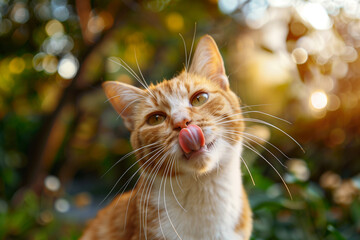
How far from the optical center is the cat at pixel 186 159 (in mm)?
743

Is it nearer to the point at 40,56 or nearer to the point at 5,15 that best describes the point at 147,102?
the point at 40,56

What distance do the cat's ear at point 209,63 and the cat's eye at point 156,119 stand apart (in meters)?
0.18

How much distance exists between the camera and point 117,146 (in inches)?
87.3

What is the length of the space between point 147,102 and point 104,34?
35.7 inches

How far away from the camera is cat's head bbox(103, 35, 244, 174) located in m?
0.71

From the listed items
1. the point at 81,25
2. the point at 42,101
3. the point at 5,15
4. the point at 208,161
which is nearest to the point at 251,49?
the point at 208,161

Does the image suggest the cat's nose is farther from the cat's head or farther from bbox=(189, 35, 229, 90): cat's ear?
bbox=(189, 35, 229, 90): cat's ear

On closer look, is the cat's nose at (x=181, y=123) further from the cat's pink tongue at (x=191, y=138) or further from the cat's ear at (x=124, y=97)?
the cat's ear at (x=124, y=97)

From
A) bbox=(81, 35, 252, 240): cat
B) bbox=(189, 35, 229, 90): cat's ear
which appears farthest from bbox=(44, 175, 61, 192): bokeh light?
bbox=(189, 35, 229, 90): cat's ear

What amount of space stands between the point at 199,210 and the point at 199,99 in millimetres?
289

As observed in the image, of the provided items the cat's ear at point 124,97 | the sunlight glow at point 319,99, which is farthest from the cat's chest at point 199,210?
the sunlight glow at point 319,99

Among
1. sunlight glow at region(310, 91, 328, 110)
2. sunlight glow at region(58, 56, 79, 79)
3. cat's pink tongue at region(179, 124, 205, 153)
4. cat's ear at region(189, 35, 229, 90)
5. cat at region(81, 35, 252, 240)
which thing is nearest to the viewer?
cat's pink tongue at region(179, 124, 205, 153)

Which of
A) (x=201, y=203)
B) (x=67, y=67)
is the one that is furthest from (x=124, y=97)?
(x=67, y=67)

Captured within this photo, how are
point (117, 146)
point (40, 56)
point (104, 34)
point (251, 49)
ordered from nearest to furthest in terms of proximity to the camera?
point (251, 49) → point (104, 34) → point (40, 56) → point (117, 146)
